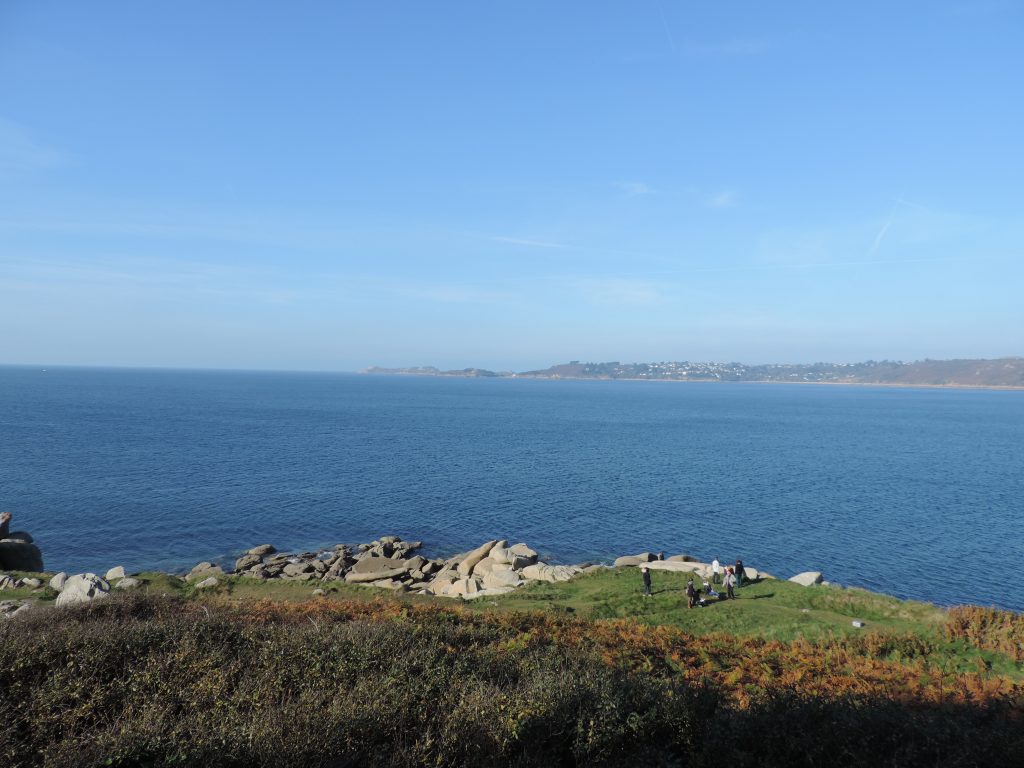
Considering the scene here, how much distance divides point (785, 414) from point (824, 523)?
12958cm

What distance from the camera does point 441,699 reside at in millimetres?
10602

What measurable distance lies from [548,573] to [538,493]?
1203 inches

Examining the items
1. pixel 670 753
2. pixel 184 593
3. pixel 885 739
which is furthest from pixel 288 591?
pixel 885 739

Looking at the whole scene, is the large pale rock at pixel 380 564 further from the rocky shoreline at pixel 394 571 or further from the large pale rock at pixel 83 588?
the large pale rock at pixel 83 588

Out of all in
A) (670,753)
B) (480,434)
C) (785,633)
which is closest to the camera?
(670,753)

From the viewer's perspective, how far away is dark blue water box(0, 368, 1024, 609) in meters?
46.9

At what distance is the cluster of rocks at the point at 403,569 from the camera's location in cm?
3578

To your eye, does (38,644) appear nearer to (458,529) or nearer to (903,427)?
(458,529)

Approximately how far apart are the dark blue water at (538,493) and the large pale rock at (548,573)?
935 centimetres

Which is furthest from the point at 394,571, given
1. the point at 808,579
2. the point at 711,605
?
the point at 808,579

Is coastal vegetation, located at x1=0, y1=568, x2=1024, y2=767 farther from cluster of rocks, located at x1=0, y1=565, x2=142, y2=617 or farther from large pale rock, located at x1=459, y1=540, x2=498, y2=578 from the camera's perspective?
large pale rock, located at x1=459, y1=540, x2=498, y2=578

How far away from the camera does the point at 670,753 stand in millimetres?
9648

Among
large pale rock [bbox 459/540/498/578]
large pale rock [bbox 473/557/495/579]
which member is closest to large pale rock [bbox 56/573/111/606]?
large pale rock [bbox 459/540/498/578]

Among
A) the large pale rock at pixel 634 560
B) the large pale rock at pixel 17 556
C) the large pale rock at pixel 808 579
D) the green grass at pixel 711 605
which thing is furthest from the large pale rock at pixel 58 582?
the large pale rock at pixel 808 579
